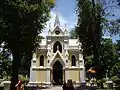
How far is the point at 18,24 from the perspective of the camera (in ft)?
86.2

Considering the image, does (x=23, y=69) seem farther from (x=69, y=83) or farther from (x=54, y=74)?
(x=69, y=83)

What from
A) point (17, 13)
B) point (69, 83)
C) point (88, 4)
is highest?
point (88, 4)

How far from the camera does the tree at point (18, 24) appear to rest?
1010 inches


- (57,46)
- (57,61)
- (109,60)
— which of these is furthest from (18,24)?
(109,60)

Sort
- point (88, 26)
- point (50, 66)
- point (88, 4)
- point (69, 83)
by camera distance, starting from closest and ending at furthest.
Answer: point (69, 83) → point (88, 4) → point (88, 26) → point (50, 66)

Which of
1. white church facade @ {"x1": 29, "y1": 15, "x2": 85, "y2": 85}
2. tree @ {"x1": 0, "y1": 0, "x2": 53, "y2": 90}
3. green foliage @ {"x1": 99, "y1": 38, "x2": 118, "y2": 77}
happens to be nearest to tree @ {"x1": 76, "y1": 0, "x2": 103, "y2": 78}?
tree @ {"x1": 0, "y1": 0, "x2": 53, "y2": 90}

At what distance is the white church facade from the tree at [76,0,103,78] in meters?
11.0

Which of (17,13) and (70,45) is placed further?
(70,45)

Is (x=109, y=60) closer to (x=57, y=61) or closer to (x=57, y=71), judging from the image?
(x=57, y=71)

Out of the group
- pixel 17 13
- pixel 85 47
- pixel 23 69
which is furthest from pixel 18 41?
pixel 23 69

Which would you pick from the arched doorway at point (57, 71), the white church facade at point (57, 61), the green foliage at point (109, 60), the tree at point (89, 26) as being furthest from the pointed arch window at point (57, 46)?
the tree at point (89, 26)

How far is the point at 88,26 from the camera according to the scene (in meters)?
38.4

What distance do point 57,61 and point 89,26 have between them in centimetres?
1547

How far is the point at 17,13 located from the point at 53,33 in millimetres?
27952
